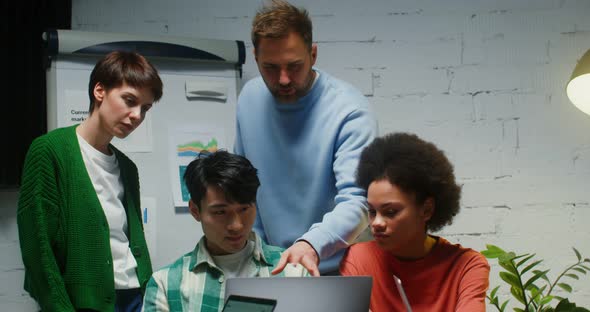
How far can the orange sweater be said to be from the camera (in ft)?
4.32

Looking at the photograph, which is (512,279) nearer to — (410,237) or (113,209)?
(410,237)

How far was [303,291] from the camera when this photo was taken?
96 cm

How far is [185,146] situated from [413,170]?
1014 millimetres

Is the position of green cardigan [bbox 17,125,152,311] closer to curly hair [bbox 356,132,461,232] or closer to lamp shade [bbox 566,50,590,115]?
curly hair [bbox 356,132,461,232]

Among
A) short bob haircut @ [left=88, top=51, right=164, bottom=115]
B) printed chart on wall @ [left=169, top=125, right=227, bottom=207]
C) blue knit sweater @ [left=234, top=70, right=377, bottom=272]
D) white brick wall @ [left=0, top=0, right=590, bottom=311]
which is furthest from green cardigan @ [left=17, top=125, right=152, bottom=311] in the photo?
white brick wall @ [left=0, top=0, right=590, bottom=311]

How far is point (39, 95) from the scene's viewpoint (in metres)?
2.25

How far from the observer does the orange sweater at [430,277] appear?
1.32 m

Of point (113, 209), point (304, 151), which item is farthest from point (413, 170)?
point (113, 209)

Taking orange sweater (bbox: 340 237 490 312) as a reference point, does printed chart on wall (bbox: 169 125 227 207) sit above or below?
above

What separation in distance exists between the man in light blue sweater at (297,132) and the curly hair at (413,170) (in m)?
0.05

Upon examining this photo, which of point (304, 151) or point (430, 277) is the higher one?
point (304, 151)

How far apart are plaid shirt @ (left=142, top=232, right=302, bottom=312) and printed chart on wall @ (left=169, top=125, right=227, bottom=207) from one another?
87cm

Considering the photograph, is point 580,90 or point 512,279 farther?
point 580,90

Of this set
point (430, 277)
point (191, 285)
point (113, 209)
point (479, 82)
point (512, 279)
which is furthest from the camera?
point (479, 82)
